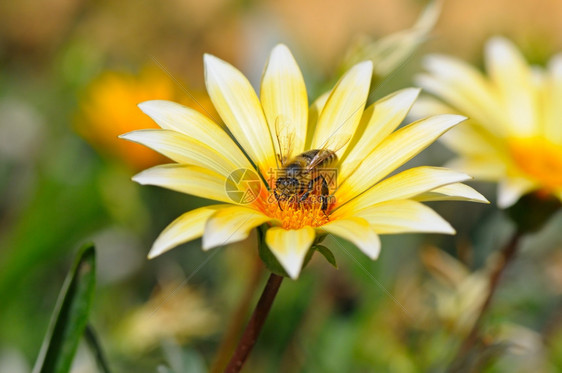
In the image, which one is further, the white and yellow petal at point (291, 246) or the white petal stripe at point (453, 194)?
the white petal stripe at point (453, 194)

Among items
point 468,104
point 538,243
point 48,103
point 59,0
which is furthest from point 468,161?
point 59,0

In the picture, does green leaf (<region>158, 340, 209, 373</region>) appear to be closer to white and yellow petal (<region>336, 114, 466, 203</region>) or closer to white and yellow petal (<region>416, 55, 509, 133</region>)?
white and yellow petal (<region>336, 114, 466, 203</region>)

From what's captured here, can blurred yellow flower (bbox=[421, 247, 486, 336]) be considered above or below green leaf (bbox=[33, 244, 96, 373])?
below

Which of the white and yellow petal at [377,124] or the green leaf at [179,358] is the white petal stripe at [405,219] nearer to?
the white and yellow petal at [377,124]

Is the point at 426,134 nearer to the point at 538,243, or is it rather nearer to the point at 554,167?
the point at 554,167

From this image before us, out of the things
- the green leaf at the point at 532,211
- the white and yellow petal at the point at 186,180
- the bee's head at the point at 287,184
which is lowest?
the green leaf at the point at 532,211

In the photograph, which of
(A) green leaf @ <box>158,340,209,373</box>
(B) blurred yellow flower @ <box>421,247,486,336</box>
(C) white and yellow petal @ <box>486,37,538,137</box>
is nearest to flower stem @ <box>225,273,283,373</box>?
(A) green leaf @ <box>158,340,209,373</box>

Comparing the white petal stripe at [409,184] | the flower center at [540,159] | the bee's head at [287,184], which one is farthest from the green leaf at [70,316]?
the flower center at [540,159]
